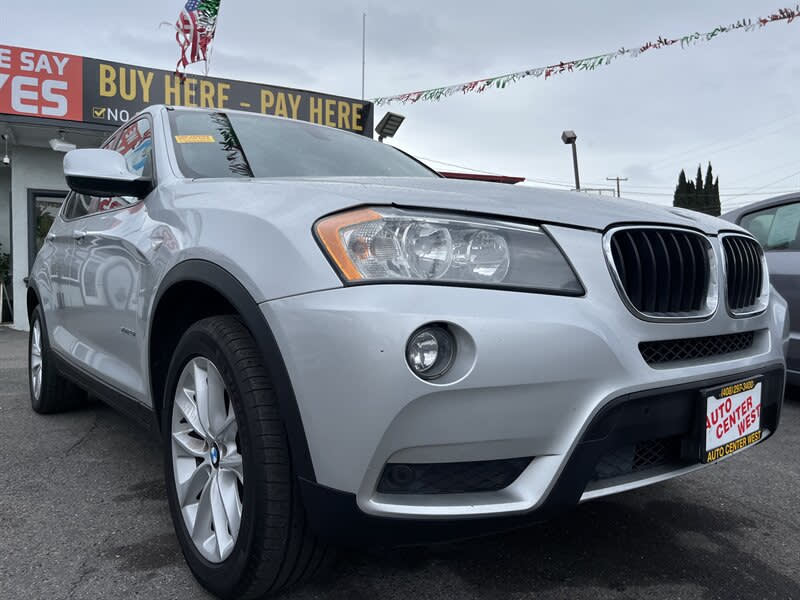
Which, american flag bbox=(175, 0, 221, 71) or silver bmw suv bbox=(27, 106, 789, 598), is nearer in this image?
silver bmw suv bbox=(27, 106, 789, 598)

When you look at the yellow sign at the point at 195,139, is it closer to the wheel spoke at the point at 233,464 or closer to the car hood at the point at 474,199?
the car hood at the point at 474,199

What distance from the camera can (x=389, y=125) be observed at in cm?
1170

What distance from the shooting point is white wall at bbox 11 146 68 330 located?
10.5m

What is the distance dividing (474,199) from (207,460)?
104 cm

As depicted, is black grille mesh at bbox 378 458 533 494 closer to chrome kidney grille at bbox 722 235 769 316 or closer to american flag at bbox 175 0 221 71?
chrome kidney grille at bbox 722 235 769 316

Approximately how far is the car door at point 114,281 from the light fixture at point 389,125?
8612 millimetres

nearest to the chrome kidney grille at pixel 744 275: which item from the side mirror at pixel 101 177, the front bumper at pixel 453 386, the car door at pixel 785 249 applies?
the front bumper at pixel 453 386

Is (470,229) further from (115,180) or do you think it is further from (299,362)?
(115,180)

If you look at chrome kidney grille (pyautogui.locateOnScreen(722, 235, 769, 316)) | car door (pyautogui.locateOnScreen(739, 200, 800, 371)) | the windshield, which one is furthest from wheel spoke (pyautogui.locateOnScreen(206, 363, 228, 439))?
car door (pyautogui.locateOnScreen(739, 200, 800, 371))

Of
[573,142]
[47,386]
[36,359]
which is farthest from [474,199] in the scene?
[573,142]

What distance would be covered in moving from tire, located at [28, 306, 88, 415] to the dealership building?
517 centimetres

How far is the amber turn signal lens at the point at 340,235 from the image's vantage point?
1454 millimetres

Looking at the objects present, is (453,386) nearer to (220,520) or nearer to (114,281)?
(220,520)

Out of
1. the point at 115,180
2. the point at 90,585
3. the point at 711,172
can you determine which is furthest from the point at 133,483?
the point at 711,172
